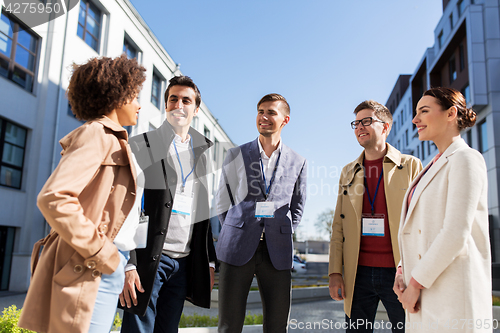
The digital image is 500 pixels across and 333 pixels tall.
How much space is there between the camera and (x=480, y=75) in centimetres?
2002

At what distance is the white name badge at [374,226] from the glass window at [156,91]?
1758cm

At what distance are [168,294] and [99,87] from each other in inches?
62.0

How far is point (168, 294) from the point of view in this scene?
2.64 m

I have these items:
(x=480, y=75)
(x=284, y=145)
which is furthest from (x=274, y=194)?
(x=480, y=75)

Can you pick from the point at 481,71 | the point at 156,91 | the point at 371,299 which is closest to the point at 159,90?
the point at 156,91

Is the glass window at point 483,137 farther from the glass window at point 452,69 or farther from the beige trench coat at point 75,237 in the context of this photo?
the beige trench coat at point 75,237

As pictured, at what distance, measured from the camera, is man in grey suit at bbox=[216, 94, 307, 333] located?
9.53 feet

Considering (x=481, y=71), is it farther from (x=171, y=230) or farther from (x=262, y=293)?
(x=171, y=230)

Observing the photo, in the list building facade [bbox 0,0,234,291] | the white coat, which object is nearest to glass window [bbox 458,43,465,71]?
building facade [bbox 0,0,234,291]

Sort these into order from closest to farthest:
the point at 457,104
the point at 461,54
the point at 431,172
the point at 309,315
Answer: the point at 431,172
the point at 457,104
the point at 309,315
the point at 461,54

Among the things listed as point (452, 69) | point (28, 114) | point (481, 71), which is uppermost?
point (452, 69)

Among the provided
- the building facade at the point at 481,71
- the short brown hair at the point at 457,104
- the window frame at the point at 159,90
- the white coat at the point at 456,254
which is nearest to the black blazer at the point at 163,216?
the white coat at the point at 456,254

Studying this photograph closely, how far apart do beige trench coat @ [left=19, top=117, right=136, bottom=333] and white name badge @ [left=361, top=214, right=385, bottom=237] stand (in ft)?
7.01

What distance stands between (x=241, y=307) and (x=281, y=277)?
0.39m
